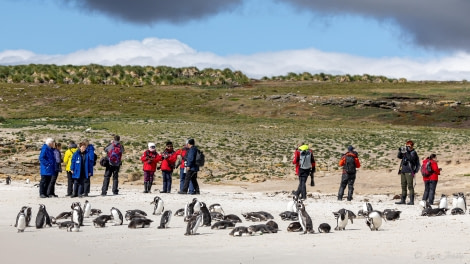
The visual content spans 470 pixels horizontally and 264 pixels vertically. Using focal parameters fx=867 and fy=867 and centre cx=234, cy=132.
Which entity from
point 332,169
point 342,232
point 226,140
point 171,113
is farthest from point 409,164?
point 171,113

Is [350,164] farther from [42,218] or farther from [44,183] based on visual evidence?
[42,218]

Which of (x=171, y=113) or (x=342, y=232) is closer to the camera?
(x=342, y=232)

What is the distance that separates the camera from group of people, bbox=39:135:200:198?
2278 centimetres

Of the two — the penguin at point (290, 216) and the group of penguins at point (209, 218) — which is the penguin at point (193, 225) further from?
the penguin at point (290, 216)

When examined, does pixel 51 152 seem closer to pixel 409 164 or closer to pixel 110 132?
pixel 409 164

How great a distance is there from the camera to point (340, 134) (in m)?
47.2

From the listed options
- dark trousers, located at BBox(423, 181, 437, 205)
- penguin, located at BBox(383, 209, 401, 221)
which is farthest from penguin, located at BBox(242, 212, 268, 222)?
dark trousers, located at BBox(423, 181, 437, 205)

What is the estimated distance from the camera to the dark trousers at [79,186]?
77.0 ft

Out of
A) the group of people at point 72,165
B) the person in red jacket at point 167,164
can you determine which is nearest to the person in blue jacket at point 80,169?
the group of people at point 72,165

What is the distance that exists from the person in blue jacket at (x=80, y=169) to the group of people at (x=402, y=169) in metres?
5.59

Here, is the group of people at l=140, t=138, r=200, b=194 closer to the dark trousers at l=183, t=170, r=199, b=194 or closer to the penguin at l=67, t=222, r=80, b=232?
the dark trousers at l=183, t=170, r=199, b=194

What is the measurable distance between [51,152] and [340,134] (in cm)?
2670

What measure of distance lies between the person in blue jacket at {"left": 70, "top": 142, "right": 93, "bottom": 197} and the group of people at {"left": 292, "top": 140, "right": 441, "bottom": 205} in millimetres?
5588

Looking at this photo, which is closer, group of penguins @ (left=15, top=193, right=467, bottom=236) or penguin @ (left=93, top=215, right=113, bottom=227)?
group of penguins @ (left=15, top=193, right=467, bottom=236)
